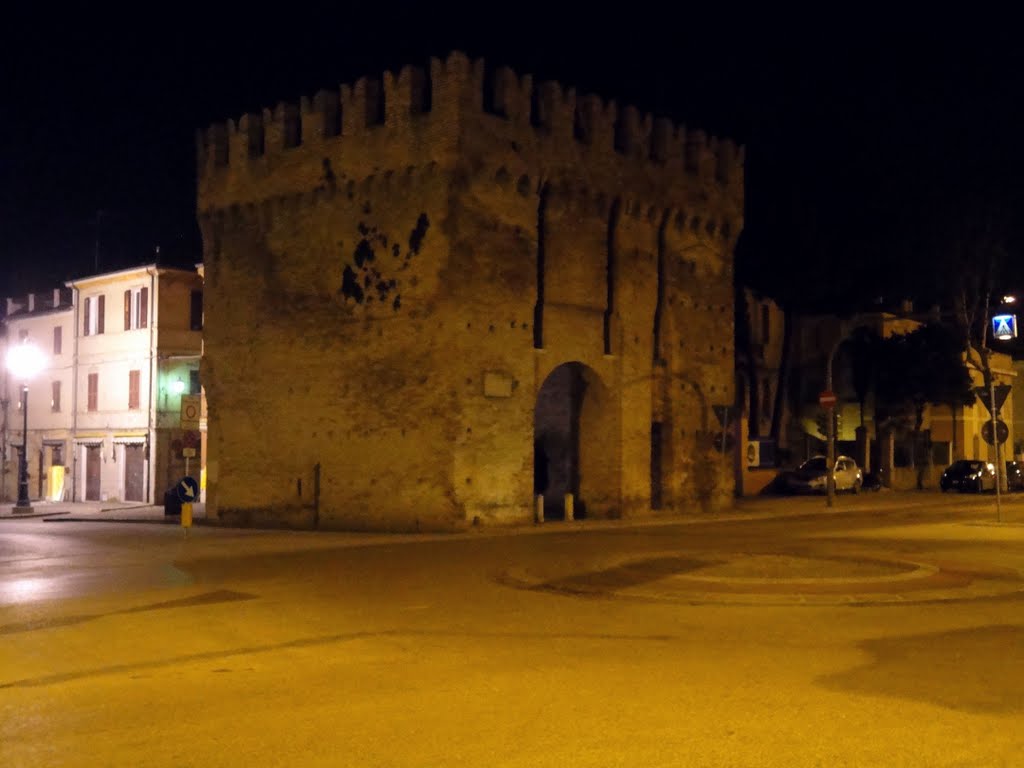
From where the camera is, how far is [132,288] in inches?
1809

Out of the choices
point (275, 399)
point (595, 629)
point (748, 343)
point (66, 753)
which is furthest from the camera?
point (748, 343)

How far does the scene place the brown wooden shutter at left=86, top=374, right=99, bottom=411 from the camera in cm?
4809

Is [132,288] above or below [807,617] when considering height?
above

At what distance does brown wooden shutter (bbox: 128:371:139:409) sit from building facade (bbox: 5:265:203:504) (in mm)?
40

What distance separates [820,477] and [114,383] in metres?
29.0

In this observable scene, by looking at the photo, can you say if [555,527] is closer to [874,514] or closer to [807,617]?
[874,514]

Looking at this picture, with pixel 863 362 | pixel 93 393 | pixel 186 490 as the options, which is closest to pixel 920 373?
pixel 863 362

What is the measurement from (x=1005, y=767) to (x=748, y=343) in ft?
150

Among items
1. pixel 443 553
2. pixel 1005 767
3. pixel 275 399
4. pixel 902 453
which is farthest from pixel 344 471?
pixel 902 453

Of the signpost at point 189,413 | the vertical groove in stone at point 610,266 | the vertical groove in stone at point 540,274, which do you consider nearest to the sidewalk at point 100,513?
the signpost at point 189,413

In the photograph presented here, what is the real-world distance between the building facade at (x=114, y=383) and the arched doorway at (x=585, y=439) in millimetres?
15883

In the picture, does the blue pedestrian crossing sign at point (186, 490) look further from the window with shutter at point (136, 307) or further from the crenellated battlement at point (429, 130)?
the window with shutter at point (136, 307)

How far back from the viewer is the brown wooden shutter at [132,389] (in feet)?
151

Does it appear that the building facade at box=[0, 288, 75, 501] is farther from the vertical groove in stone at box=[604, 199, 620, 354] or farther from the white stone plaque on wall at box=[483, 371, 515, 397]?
the white stone plaque on wall at box=[483, 371, 515, 397]
